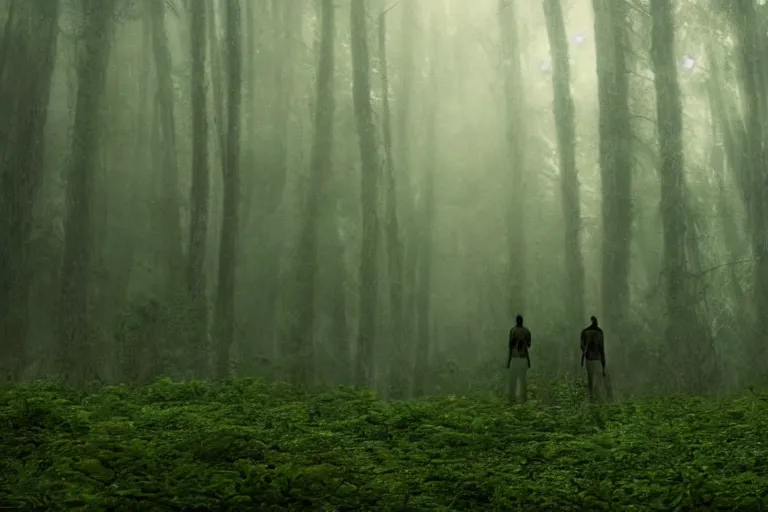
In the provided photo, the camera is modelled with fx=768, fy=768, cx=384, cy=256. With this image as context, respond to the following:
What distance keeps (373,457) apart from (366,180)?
40.4 feet

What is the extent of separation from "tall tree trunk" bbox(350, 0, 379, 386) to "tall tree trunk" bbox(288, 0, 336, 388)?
2.71 ft

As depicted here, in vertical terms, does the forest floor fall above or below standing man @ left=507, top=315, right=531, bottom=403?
below

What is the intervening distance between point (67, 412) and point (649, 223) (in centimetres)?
2086

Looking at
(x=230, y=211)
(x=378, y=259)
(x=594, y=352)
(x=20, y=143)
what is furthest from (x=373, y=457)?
(x=378, y=259)

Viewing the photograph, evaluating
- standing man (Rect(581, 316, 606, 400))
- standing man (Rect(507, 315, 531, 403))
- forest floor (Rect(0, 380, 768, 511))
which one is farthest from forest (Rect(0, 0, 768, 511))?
standing man (Rect(507, 315, 531, 403))

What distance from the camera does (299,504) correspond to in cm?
641

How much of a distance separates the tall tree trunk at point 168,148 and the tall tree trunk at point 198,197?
6.06ft

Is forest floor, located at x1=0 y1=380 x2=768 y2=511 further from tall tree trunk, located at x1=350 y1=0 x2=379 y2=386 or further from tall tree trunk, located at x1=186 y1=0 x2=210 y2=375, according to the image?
tall tree trunk, located at x1=350 y1=0 x2=379 y2=386

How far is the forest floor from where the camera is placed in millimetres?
6500

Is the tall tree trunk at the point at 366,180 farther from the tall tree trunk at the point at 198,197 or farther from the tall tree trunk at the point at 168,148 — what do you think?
the tall tree trunk at the point at 168,148

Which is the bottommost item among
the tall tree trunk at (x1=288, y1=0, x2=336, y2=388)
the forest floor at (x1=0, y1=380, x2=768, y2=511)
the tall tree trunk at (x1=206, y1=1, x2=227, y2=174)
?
the forest floor at (x1=0, y1=380, x2=768, y2=511)

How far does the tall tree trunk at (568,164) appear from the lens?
19.4 metres

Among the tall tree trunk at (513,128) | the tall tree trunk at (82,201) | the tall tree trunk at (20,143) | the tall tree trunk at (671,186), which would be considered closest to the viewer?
the tall tree trunk at (82,201)

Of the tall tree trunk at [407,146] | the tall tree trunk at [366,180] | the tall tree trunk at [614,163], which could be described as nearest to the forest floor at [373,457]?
the tall tree trunk at [614,163]
